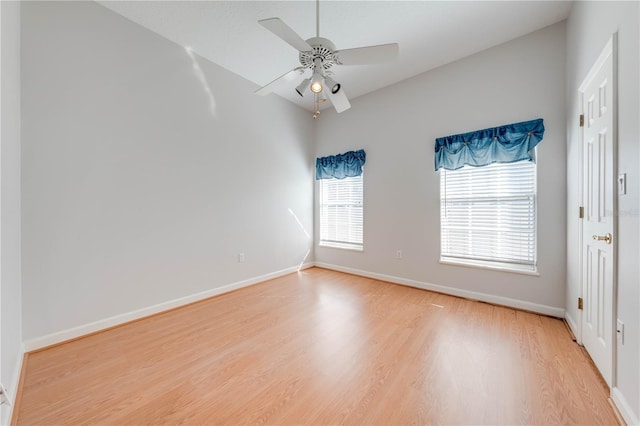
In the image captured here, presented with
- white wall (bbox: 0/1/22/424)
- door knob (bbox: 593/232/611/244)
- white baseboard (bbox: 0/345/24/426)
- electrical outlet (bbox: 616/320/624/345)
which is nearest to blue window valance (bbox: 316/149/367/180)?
door knob (bbox: 593/232/611/244)

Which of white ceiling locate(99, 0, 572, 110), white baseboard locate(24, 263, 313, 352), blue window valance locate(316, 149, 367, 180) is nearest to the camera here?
white baseboard locate(24, 263, 313, 352)

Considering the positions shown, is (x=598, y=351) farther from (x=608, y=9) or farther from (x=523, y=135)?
(x=608, y=9)

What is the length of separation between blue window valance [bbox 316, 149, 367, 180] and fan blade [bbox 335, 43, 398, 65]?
2171 millimetres

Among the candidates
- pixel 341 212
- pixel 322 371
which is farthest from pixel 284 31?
pixel 341 212

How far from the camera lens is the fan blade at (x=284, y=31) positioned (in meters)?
1.58

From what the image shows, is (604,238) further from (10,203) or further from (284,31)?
(10,203)

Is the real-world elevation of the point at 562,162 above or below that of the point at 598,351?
above

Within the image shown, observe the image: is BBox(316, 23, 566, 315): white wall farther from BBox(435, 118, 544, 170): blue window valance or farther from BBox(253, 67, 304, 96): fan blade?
BBox(253, 67, 304, 96): fan blade

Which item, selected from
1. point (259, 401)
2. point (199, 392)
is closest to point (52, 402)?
point (199, 392)

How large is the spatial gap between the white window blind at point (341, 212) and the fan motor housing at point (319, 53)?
2457mm

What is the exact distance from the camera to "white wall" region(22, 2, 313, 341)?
2.05 m

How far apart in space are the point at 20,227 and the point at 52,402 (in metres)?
1.34

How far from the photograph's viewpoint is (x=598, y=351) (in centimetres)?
171

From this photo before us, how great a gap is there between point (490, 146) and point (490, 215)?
824 mm
